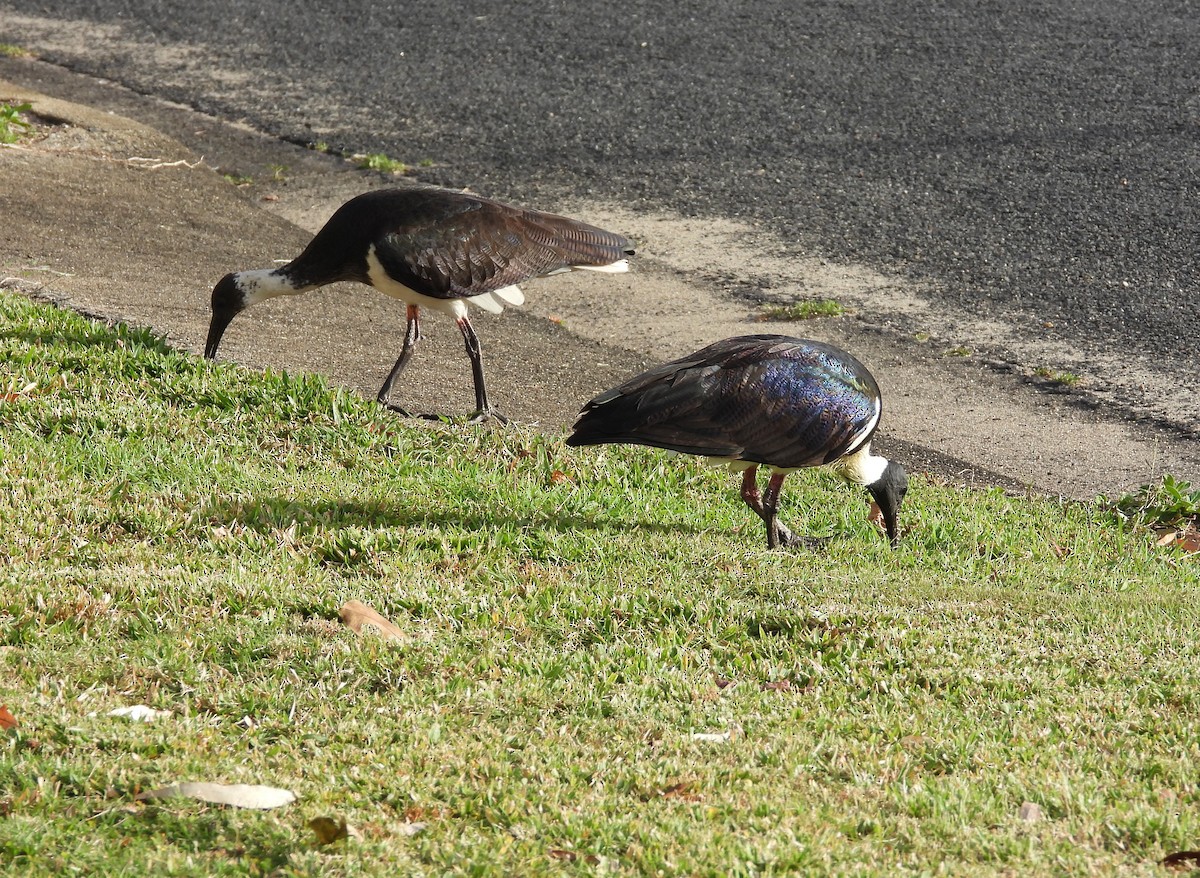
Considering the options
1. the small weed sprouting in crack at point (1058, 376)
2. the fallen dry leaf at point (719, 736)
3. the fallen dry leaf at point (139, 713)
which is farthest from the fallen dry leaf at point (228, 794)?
the small weed sprouting in crack at point (1058, 376)

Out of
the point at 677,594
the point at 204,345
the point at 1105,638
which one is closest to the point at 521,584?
the point at 677,594

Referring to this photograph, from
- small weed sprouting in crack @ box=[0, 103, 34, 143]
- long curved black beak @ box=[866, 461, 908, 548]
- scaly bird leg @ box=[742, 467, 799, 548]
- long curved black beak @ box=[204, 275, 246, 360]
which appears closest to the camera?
scaly bird leg @ box=[742, 467, 799, 548]

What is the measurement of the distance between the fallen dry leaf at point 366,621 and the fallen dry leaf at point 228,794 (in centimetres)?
111

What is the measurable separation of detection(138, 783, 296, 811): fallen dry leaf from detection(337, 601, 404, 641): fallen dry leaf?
111 cm

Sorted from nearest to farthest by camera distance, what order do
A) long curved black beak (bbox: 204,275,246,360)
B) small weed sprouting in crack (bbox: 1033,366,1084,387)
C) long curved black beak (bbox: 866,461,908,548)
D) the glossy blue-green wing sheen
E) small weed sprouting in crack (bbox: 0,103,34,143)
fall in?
the glossy blue-green wing sheen
long curved black beak (bbox: 866,461,908,548)
long curved black beak (bbox: 204,275,246,360)
small weed sprouting in crack (bbox: 1033,366,1084,387)
small weed sprouting in crack (bbox: 0,103,34,143)

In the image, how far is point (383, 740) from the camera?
13.6 ft

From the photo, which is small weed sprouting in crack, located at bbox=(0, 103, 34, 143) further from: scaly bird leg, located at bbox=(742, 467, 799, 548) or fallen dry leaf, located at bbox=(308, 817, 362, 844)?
fallen dry leaf, located at bbox=(308, 817, 362, 844)

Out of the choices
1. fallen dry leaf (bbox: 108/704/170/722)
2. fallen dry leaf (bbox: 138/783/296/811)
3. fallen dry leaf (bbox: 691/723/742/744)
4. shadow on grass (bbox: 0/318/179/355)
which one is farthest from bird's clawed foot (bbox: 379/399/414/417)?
fallen dry leaf (bbox: 138/783/296/811)

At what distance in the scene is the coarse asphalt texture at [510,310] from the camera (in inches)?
317

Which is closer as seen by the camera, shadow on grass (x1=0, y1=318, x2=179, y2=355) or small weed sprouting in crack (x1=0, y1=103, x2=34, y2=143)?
shadow on grass (x1=0, y1=318, x2=179, y2=355)

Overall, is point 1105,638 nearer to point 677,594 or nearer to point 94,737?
point 677,594

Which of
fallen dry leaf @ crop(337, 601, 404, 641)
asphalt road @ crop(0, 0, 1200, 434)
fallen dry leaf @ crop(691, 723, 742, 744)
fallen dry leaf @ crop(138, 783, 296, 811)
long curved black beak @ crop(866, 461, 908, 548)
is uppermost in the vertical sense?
asphalt road @ crop(0, 0, 1200, 434)

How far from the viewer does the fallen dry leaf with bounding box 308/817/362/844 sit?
3.60m

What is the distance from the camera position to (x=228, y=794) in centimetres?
375
